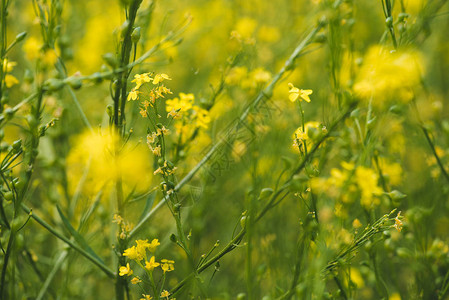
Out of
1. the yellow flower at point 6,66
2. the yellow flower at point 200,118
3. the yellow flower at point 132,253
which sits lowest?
the yellow flower at point 132,253

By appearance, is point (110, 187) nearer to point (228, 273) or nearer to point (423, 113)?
point (228, 273)

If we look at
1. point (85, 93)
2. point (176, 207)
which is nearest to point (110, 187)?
point (176, 207)

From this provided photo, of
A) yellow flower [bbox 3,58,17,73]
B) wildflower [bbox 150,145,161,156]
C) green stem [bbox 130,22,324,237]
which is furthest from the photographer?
green stem [bbox 130,22,324,237]

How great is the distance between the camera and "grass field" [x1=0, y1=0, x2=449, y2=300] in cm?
121

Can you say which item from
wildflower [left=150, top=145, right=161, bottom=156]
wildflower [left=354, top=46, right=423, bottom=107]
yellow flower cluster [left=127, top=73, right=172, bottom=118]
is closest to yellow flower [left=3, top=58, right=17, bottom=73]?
yellow flower cluster [left=127, top=73, right=172, bottom=118]

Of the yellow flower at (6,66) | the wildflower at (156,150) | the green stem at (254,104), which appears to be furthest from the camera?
the green stem at (254,104)

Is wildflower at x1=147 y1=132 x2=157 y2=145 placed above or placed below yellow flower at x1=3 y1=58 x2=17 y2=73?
below

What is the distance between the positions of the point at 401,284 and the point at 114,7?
295 centimetres

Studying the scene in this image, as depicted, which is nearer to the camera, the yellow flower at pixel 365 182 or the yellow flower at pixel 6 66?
the yellow flower at pixel 365 182

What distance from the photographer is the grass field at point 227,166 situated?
121cm

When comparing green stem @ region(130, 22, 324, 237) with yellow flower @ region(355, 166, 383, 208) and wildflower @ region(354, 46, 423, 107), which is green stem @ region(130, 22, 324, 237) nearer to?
wildflower @ region(354, 46, 423, 107)

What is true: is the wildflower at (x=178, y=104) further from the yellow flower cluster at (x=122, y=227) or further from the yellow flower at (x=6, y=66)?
the yellow flower at (x=6, y=66)

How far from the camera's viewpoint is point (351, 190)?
1200 mm

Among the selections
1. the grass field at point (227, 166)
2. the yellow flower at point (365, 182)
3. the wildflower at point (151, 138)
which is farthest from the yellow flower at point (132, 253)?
the yellow flower at point (365, 182)
